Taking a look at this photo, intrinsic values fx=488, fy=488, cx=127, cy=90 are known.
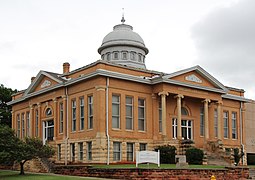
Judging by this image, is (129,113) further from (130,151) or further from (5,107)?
(5,107)

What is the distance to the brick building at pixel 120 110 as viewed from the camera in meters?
42.4

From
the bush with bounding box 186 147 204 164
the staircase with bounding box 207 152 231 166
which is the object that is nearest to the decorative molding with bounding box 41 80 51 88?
the bush with bounding box 186 147 204 164

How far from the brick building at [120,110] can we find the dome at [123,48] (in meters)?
7.28

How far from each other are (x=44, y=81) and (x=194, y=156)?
17.4 meters

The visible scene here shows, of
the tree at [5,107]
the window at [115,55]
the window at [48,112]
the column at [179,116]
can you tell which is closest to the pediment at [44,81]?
the window at [48,112]

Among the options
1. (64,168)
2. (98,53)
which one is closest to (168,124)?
(64,168)

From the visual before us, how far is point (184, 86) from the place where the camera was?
46.3 m

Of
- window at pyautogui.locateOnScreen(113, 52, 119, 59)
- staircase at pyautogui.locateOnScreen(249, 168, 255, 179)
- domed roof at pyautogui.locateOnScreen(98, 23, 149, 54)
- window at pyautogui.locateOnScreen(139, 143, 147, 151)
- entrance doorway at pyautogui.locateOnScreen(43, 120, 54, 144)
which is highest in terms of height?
domed roof at pyautogui.locateOnScreen(98, 23, 149, 54)

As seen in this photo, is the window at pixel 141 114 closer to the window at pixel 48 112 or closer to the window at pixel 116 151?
the window at pixel 116 151

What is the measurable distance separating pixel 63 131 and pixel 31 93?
7552 millimetres

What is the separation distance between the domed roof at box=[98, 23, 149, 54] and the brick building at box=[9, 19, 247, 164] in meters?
7.67

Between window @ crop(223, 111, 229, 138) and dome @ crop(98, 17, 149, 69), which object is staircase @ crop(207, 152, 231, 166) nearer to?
window @ crop(223, 111, 229, 138)

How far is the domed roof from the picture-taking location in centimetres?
5639

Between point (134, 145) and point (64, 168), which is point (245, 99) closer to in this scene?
point (134, 145)
